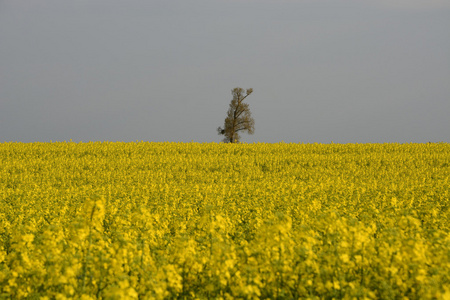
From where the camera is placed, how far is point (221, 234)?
30.8 feet

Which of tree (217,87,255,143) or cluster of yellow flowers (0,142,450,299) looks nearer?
cluster of yellow flowers (0,142,450,299)

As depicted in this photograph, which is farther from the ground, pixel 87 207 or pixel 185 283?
pixel 87 207

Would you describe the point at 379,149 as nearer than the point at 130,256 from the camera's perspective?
No

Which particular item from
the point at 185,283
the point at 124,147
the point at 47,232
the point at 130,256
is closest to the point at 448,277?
the point at 185,283

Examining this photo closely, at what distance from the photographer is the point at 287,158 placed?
34.6 metres

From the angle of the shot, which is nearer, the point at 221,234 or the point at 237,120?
the point at 221,234

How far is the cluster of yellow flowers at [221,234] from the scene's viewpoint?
577cm

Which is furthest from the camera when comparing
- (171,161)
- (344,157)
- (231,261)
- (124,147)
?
(124,147)

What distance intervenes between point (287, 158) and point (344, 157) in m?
5.71

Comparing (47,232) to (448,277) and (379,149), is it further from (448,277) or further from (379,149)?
(379,149)

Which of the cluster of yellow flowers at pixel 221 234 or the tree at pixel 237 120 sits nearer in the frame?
the cluster of yellow flowers at pixel 221 234

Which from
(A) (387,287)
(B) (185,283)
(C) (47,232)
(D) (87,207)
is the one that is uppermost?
(D) (87,207)

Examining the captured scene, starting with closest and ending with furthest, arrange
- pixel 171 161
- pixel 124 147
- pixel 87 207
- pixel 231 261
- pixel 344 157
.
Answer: pixel 231 261
pixel 87 207
pixel 171 161
pixel 344 157
pixel 124 147

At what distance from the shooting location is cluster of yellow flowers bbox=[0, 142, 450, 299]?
5.77m
